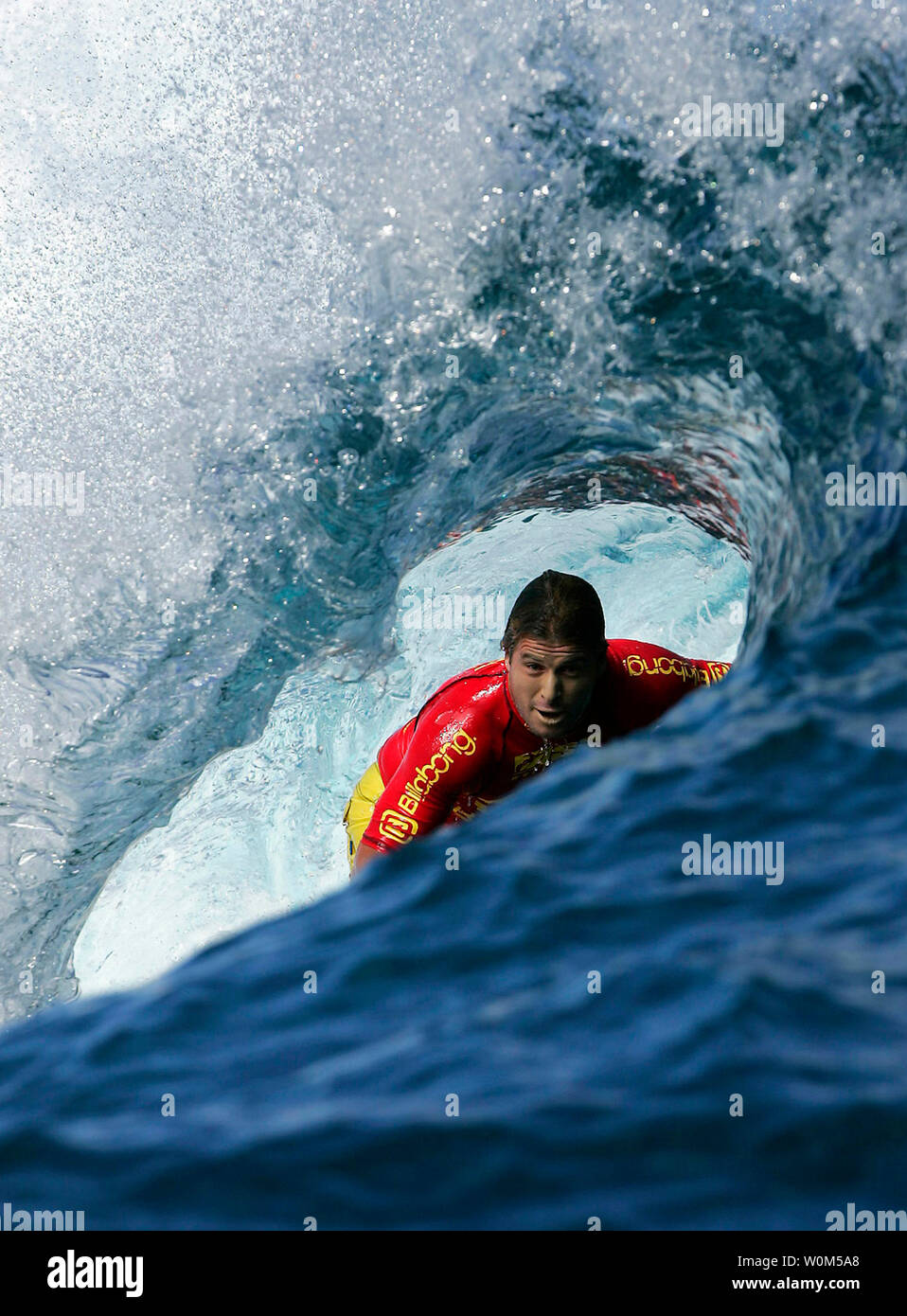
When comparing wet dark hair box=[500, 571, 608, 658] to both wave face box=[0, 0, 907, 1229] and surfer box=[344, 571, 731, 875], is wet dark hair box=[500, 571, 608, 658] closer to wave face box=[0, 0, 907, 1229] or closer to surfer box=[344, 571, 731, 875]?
surfer box=[344, 571, 731, 875]

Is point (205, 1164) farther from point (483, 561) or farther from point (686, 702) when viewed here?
point (483, 561)

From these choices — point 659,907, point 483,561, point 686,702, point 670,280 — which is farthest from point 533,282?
point 659,907

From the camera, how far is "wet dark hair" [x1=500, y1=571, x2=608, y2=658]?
424 centimetres

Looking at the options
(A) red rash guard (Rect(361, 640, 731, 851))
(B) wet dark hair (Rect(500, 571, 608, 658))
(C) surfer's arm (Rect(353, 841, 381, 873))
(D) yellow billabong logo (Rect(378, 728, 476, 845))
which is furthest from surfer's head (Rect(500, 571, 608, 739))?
(C) surfer's arm (Rect(353, 841, 381, 873))

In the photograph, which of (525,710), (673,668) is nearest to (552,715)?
(525,710)

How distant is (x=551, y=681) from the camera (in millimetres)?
4277

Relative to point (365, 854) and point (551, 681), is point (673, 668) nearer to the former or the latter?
point (551, 681)

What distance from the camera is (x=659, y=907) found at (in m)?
2.52

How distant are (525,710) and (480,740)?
0.19 meters
